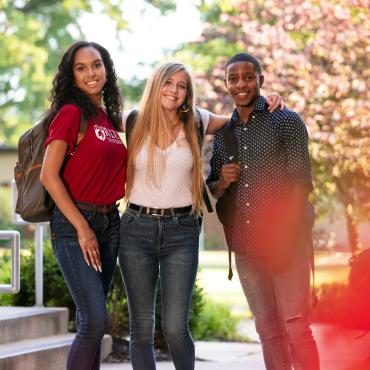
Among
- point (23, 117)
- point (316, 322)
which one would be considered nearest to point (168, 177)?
point (316, 322)

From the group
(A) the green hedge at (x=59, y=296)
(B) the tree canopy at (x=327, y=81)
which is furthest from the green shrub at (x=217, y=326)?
(B) the tree canopy at (x=327, y=81)

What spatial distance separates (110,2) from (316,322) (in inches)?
993

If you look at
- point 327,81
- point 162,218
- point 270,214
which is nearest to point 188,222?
point 162,218

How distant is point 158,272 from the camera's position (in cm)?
549

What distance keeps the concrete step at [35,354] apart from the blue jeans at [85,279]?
1.91 m

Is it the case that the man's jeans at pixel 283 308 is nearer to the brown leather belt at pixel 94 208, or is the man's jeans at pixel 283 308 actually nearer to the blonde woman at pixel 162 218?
the blonde woman at pixel 162 218

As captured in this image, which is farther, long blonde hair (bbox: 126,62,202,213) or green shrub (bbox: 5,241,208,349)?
green shrub (bbox: 5,241,208,349)

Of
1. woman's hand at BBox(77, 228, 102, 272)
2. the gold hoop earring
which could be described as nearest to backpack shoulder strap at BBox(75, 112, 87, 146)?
woman's hand at BBox(77, 228, 102, 272)

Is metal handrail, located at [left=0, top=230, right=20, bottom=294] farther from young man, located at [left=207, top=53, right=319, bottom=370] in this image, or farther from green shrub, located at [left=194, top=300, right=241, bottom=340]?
green shrub, located at [left=194, top=300, right=241, bottom=340]

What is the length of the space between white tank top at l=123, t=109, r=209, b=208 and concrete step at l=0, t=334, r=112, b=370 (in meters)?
2.22

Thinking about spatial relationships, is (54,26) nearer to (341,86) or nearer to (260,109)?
(341,86)

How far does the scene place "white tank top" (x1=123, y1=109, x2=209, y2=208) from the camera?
5.37m

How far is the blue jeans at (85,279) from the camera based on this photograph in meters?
5.18

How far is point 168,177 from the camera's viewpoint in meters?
5.38
